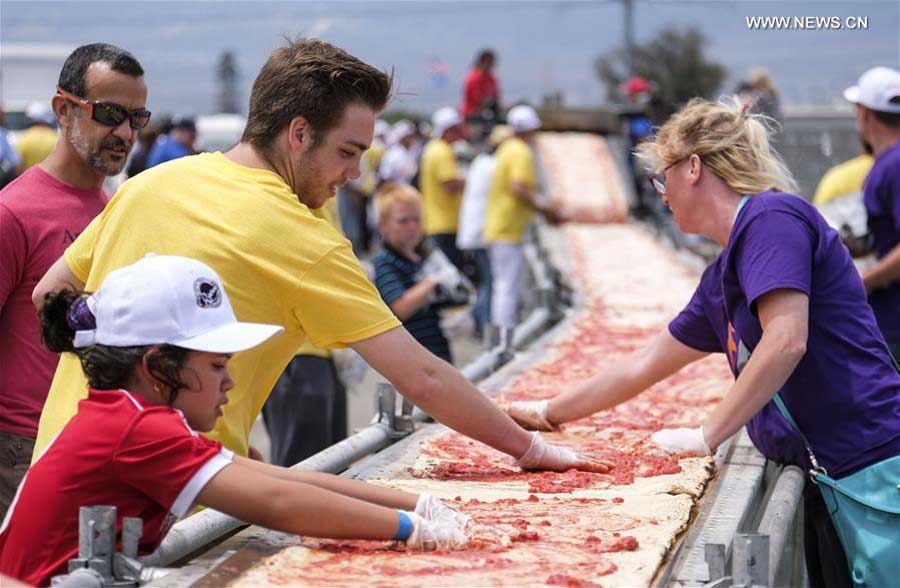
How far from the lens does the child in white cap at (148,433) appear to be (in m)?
2.72

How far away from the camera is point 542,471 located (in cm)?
420

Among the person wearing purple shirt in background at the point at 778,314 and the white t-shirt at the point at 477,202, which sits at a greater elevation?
the person wearing purple shirt in background at the point at 778,314

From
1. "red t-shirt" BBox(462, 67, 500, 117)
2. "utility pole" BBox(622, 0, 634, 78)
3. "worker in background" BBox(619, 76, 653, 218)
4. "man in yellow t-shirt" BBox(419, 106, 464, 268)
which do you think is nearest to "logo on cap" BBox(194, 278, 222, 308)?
"man in yellow t-shirt" BBox(419, 106, 464, 268)

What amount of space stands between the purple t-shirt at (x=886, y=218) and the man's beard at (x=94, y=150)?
3.47 m

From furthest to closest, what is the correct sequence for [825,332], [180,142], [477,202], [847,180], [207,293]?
[477,202] → [180,142] → [847,180] → [825,332] → [207,293]

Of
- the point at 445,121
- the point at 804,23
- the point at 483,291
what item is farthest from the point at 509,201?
the point at 804,23

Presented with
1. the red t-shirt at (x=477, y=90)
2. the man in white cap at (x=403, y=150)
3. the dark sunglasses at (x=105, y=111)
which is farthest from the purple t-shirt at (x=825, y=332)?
the red t-shirt at (x=477, y=90)

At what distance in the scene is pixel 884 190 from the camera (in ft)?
19.9

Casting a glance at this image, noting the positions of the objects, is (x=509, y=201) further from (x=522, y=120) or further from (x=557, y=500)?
(x=557, y=500)

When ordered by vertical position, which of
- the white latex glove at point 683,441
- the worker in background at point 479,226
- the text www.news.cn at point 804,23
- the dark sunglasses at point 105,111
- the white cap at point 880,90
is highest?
the text www.news.cn at point 804,23

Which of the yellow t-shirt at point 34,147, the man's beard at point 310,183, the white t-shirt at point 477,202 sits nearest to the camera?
the man's beard at point 310,183

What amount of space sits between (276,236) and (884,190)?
3.76m

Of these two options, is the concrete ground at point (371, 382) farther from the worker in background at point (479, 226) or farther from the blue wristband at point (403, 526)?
the blue wristband at point (403, 526)

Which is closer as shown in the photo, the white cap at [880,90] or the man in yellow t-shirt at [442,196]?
the white cap at [880,90]
